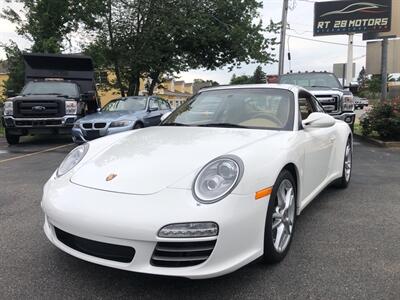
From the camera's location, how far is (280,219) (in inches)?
121

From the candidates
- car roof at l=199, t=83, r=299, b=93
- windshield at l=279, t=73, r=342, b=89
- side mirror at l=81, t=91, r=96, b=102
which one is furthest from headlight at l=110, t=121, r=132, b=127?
car roof at l=199, t=83, r=299, b=93

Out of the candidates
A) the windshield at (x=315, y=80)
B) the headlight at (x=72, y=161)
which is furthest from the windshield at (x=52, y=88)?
the headlight at (x=72, y=161)

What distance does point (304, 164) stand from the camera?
11.8ft

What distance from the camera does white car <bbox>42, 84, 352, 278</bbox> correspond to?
7.88 feet

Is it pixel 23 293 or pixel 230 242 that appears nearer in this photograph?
pixel 230 242

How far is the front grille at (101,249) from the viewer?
8.09 feet

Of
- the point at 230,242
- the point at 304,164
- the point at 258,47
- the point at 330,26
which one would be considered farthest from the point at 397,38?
the point at 330,26

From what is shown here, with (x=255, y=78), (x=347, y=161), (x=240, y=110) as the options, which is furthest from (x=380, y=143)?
(x=255, y=78)

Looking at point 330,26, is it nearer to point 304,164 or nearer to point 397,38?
point 397,38

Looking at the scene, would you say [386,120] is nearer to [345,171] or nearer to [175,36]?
[345,171]

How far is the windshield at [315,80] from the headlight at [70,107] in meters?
6.01

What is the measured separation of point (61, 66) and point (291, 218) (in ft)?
38.4

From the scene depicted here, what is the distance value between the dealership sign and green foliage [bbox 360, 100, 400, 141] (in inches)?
681

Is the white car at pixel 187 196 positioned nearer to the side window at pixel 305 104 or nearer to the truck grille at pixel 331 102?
the side window at pixel 305 104
